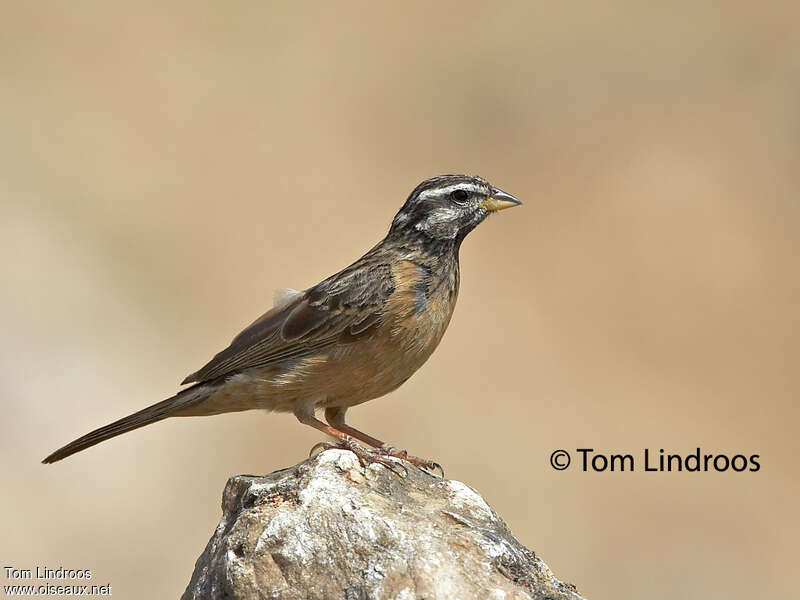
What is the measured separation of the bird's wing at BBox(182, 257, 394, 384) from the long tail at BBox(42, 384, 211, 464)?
0.42 feet

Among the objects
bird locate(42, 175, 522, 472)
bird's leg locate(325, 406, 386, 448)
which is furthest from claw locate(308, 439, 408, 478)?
bird's leg locate(325, 406, 386, 448)

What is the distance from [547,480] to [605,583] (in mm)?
1901

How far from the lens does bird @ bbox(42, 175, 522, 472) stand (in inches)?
311

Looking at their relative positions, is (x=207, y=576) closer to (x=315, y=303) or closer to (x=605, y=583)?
(x=315, y=303)

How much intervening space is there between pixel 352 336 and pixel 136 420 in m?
1.55

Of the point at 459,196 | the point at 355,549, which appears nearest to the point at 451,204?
the point at 459,196

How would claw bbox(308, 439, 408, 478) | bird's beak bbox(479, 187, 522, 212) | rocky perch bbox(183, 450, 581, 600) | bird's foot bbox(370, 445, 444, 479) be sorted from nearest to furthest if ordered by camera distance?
rocky perch bbox(183, 450, 581, 600)
claw bbox(308, 439, 408, 478)
bird's foot bbox(370, 445, 444, 479)
bird's beak bbox(479, 187, 522, 212)

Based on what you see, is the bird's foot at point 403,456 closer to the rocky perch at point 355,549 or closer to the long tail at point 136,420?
the rocky perch at point 355,549

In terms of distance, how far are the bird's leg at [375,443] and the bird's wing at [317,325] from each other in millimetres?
640

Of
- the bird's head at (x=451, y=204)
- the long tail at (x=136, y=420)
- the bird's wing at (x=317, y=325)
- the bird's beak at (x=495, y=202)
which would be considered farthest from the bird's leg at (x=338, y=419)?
the bird's beak at (x=495, y=202)

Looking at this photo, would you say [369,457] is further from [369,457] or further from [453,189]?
[453,189]

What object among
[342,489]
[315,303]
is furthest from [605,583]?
[342,489]

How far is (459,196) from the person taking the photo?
333 inches

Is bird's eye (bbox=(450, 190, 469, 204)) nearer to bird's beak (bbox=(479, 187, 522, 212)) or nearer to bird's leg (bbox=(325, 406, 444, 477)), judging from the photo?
bird's beak (bbox=(479, 187, 522, 212))
